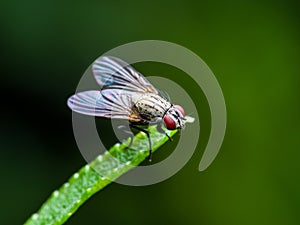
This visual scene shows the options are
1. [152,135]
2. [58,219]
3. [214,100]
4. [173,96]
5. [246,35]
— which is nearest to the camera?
[58,219]

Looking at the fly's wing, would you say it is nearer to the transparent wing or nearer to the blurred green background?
the transparent wing

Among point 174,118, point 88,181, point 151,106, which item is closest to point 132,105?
point 151,106

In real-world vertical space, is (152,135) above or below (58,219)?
above

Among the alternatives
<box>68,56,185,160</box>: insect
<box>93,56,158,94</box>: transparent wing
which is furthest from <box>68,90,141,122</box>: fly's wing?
<box>93,56,158,94</box>: transparent wing

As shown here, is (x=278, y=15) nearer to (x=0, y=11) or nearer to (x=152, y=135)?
(x=0, y=11)

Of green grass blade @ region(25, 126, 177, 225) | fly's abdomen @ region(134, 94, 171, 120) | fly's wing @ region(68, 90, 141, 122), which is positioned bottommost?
green grass blade @ region(25, 126, 177, 225)

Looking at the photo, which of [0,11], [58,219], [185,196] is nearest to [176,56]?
[185,196]

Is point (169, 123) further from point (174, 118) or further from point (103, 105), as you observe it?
point (103, 105)
